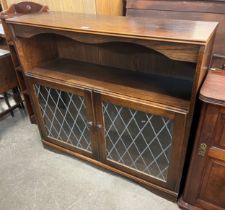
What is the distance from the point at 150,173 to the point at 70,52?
1100 millimetres

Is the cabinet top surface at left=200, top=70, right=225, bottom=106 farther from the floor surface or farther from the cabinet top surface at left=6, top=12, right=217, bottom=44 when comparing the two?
the floor surface

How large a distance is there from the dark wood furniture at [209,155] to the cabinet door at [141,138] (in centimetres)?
9

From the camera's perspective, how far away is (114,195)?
154 cm

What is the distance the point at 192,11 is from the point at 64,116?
3.64 feet

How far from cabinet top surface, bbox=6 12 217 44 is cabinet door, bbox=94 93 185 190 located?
1.23ft

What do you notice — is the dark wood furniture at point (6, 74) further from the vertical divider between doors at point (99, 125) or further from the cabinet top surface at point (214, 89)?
the cabinet top surface at point (214, 89)

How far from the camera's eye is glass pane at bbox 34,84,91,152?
58.9 inches

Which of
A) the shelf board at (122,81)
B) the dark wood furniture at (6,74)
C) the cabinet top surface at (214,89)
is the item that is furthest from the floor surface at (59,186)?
the cabinet top surface at (214,89)

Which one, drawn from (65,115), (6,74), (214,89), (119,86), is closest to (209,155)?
(214,89)

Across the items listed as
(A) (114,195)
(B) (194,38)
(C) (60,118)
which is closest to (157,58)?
(B) (194,38)

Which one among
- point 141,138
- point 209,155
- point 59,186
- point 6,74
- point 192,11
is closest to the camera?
point 209,155

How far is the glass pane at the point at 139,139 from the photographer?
4.11ft

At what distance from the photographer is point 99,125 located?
1.45 meters

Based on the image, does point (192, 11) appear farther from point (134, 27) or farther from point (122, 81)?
point (122, 81)
